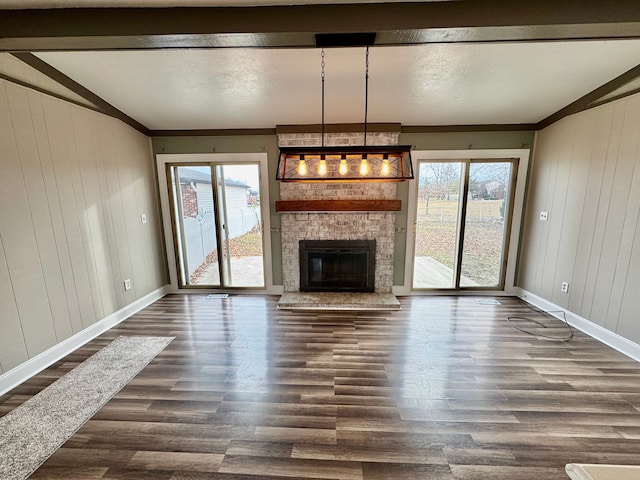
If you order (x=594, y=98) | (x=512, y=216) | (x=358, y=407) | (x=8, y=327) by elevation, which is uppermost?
(x=594, y=98)

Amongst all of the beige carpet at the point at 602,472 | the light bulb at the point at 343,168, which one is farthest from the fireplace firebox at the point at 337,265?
the beige carpet at the point at 602,472

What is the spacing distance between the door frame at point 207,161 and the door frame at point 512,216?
222 centimetres

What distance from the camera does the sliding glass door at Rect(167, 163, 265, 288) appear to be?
162 inches

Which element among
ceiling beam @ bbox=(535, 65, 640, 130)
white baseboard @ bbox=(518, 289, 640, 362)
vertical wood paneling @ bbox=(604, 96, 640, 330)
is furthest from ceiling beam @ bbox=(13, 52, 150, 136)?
white baseboard @ bbox=(518, 289, 640, 362)

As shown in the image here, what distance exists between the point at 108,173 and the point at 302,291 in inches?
121

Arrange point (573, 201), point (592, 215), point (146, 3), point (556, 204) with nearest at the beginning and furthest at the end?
point (146, 3) → point (592, 215) → point (573, 201) → point (556, 204)

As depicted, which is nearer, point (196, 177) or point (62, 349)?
point (62, 349)

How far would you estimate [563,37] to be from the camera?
1.80 meters

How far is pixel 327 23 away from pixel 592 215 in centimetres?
353

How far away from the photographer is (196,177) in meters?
4.12

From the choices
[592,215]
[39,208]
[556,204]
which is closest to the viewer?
[39,208]

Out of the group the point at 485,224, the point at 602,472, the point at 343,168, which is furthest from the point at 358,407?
the point at 485,224

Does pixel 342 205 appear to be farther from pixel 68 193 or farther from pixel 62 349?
pixel 62 349

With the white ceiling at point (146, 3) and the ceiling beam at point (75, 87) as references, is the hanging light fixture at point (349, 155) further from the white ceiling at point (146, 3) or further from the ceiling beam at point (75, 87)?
the ceiling beam at point (75, 87)
